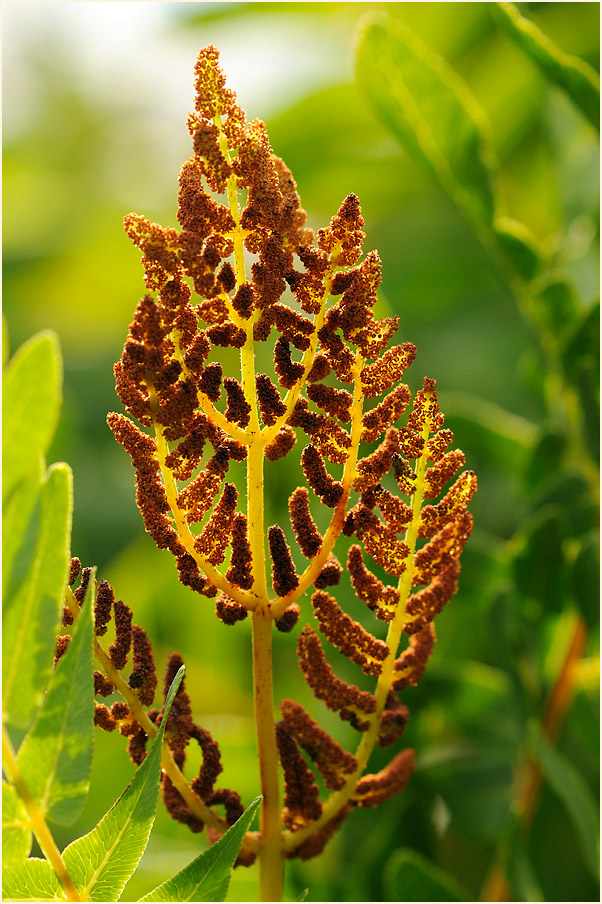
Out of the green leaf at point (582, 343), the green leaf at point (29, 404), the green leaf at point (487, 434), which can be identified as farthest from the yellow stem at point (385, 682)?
the green leaf at point (487, 434)

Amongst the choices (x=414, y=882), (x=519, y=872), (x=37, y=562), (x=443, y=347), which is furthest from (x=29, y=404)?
(x=443, y=347)

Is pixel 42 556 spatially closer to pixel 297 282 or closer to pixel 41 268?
pixel 297 282

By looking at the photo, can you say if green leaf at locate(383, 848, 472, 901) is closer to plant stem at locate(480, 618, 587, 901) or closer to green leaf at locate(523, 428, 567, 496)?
plant stem at locate(480, 618, 587, 901)

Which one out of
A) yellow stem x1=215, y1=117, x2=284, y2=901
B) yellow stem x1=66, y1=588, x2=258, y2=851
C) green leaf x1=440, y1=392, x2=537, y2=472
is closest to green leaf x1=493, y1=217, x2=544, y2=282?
green leaf x1=440, y1=392, x2=537, y2=472

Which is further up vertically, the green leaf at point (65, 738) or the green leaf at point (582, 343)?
the green leaf at point (582, 343)

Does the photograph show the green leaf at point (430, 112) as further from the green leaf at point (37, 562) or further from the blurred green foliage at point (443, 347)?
the green leaf at point (37, 562)

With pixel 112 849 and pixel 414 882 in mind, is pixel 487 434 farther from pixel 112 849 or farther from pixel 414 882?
pixel 112 849
